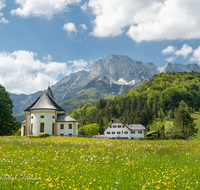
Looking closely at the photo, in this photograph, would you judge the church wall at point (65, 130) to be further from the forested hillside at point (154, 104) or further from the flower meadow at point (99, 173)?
the forested hillside at point (154, 104)

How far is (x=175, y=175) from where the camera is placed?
9.77 meters

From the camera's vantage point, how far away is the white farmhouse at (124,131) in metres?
85.4

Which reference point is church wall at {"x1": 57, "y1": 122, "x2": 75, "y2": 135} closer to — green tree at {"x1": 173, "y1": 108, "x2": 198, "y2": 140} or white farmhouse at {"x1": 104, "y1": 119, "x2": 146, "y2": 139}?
green tree at {"x1": 173, "y1": 108, "x2": 198, "y2": 140}

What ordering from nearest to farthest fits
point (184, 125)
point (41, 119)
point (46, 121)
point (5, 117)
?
point (5, 117)
point (41, 119)
point (46, 121)
point (184, 125)

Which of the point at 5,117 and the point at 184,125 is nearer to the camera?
the point at 5,117

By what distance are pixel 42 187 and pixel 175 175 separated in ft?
21.3

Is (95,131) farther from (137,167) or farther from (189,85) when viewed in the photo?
(189,85)

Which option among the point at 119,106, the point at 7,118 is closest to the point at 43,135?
the point at 7,118

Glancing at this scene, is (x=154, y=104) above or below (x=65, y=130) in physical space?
above

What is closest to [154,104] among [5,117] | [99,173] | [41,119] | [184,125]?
[184,125]

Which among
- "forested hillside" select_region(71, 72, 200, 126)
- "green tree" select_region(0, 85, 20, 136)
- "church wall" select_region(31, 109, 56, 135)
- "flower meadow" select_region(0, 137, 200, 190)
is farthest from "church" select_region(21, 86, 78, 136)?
"forested hillside" select_region(71, 72, 200, 126)

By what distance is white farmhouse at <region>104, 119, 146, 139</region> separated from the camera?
280 ft

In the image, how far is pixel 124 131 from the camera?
86812 millimetres

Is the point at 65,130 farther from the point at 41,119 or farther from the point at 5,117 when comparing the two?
the point at 5,117
